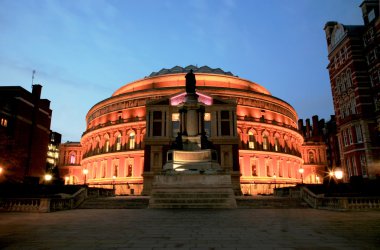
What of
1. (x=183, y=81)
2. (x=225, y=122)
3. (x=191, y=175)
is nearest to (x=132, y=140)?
(x=183, y=81)

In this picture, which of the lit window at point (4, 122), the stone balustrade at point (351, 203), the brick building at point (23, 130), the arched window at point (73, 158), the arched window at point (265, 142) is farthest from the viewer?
the arched window at point (73, 158)

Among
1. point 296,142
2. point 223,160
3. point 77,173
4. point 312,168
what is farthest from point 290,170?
point 77,173

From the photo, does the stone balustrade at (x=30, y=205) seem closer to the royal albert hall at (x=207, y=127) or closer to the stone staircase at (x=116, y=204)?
the stone staircase at (x=116, y=204)

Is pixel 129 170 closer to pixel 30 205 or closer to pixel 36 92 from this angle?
pixel 36 92

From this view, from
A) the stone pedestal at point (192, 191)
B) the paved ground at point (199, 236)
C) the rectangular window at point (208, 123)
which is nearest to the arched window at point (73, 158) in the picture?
the rectangular window at point (208, 123)

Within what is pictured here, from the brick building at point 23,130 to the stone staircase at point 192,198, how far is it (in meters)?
34.2

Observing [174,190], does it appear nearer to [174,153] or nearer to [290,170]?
[174,153]

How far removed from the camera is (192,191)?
22.6m

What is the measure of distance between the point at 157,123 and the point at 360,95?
1311 inches

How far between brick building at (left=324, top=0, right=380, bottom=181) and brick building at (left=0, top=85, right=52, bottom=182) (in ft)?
173

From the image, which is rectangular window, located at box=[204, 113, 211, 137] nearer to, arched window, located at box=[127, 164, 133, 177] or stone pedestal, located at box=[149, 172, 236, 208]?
arched window, located at box=[127, 164, 133, 177]

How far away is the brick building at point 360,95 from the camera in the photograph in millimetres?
42062

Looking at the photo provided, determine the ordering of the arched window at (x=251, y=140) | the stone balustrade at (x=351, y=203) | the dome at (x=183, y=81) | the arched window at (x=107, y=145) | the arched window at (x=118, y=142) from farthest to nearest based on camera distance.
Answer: the dome at (x=183, y=81), the arched window at (x=107, y=145), the arched window at (x=118, y=142), the arched window at (x=251, y=140), the stone balustrade at (x=351, y=203)

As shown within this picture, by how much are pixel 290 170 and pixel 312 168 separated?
743 inches
